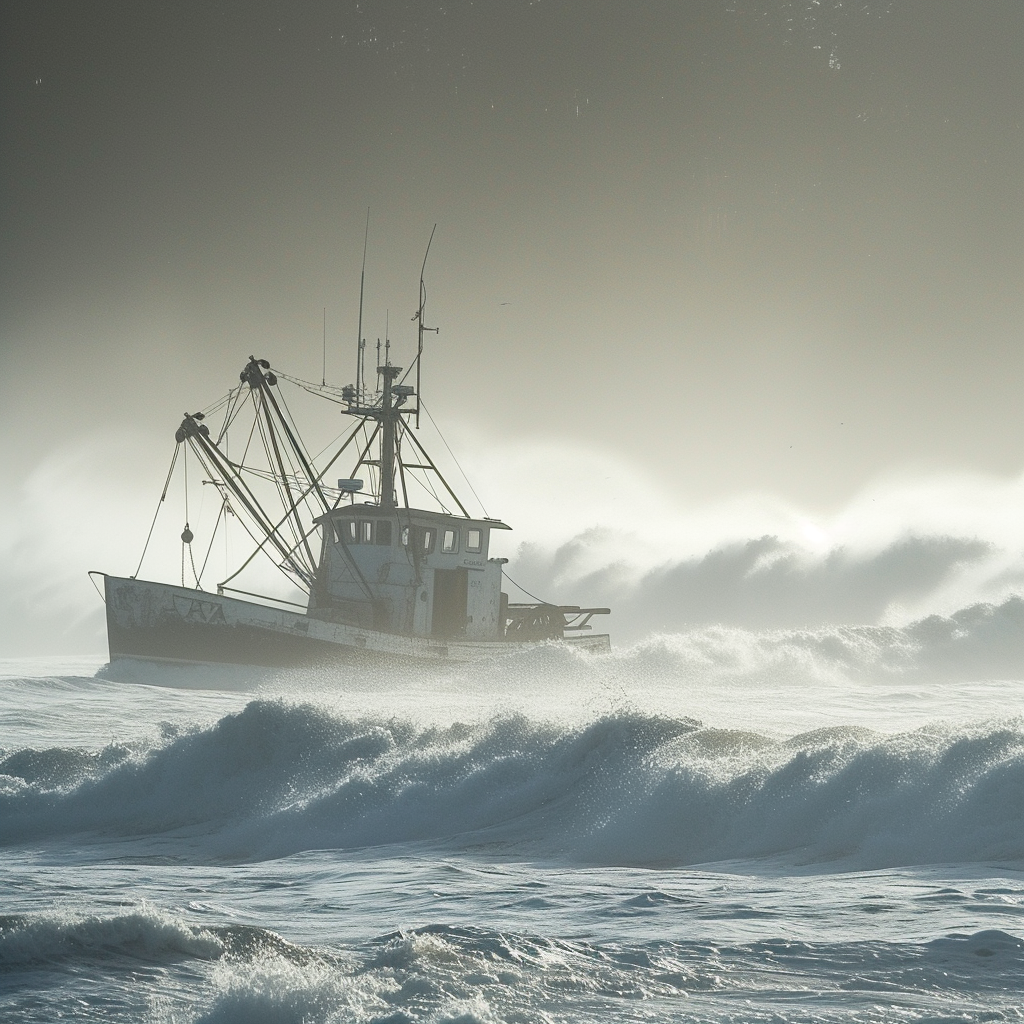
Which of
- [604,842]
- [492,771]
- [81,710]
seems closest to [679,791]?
[604,842]

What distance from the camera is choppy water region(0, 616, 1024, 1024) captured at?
664cm

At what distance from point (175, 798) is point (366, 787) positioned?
3103 millimetres

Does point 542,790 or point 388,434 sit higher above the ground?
point 388,434

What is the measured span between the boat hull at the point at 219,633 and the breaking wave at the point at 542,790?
18.4 metres

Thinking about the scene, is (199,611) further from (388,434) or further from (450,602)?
(388,434)

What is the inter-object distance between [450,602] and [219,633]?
27.9ft

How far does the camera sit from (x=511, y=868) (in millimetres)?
11234

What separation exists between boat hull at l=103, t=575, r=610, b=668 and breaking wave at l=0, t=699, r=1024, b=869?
1840cm

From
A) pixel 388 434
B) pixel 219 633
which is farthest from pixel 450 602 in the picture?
Answer: pixel 219 633

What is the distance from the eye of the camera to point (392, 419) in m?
43.2

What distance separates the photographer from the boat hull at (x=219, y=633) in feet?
120

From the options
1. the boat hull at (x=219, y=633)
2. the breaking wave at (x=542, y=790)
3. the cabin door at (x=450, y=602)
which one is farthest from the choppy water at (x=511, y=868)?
the cabin door at (x=450, y=602)

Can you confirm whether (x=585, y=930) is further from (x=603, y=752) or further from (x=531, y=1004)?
(x=603, y=752)

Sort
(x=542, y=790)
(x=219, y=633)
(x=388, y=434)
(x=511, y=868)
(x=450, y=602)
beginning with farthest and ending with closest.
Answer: (x=388, y=434) < (x=450, y=602) < (x=219, y=633) < (x=542, y=790) < (x=511, y=868)
